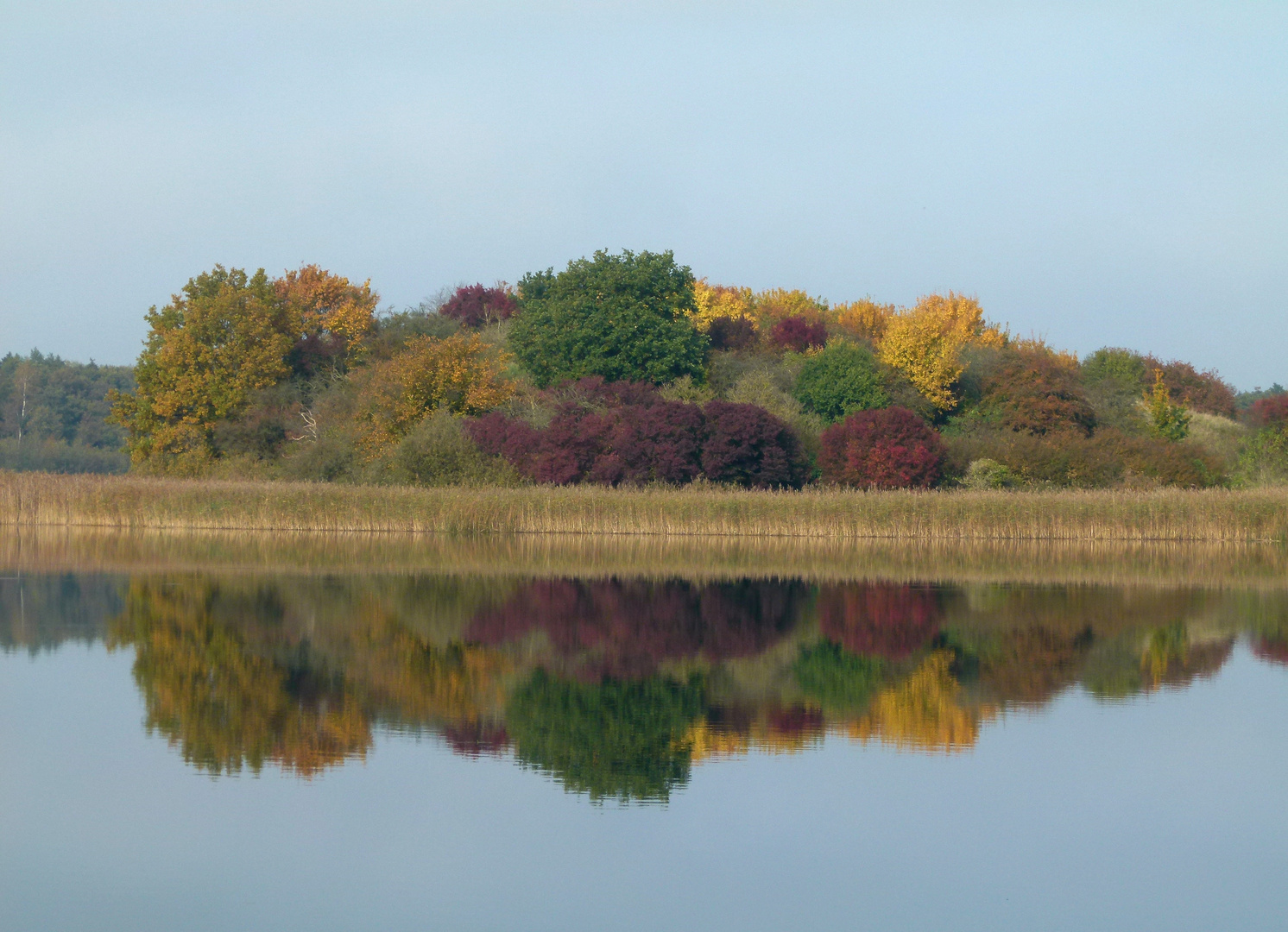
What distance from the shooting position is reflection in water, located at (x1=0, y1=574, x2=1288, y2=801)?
10.2 meters

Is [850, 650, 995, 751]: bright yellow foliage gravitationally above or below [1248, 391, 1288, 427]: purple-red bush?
below

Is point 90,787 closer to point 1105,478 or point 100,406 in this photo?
point 1105,478

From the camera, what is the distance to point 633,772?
9.12 metres

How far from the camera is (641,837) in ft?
25.3

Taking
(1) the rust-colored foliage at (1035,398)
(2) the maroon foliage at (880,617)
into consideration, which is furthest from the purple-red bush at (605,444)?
(2) the maroon foliage at (880,617)

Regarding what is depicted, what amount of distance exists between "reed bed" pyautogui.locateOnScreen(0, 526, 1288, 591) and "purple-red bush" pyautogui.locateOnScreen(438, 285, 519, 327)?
2459cm

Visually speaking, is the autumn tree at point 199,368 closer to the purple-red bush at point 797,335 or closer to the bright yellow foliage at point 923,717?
the purple-red bush at point 797,335

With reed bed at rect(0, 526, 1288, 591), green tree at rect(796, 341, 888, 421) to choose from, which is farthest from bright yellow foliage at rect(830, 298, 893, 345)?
reed bed at rect(0, 526, 1288, 591)

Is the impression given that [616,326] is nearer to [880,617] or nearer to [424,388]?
[424,388]

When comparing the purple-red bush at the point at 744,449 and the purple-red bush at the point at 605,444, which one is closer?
the purple-red bush at the point at 605,444

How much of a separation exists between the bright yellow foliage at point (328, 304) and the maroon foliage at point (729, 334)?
12.7 m

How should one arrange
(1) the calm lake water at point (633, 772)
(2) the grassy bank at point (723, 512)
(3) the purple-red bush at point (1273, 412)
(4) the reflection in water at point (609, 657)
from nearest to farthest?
(1) the calm lake water at point (633, 772), (4) the reflection in water at point (609, 657), (2) the grassy bank at point (723, 512), (3) the purple-red bush at point (1273, 412)

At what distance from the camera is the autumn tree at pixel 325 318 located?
4478 centimetres

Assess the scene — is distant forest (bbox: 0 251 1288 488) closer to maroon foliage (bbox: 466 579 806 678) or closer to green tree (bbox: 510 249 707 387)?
green tree (bbox: 510 249 707 387)
